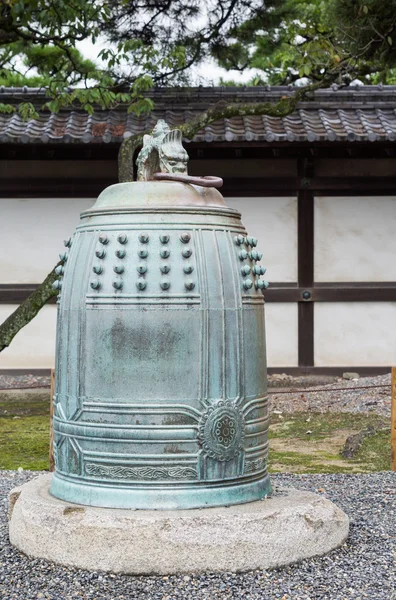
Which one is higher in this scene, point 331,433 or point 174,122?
point 174,122

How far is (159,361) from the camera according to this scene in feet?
12.9

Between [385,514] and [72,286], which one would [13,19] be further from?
[385,514]

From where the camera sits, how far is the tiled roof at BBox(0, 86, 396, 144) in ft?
34.7

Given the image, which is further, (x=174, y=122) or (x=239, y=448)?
(x=174, y=122)

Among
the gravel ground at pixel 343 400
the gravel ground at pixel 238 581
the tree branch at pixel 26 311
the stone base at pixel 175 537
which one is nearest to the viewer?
the gravel ground at pixel 238 581

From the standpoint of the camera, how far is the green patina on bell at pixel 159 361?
3951 millimetres

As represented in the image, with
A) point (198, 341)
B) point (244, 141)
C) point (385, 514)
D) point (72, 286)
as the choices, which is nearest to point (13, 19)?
point (244, 141)

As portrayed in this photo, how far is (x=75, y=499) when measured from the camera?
4102 mm

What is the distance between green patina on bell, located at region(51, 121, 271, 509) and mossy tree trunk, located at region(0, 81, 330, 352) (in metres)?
3.98

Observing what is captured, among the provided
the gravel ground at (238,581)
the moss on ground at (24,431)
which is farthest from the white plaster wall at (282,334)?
the gravel ground at (238,581)

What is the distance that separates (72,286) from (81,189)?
293 inches

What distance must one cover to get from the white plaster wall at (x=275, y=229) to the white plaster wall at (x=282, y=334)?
0.40 m

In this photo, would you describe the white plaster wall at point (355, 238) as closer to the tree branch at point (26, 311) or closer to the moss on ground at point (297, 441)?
the moss on ground at point (297, 441)

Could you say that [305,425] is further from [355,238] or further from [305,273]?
[355,238]
